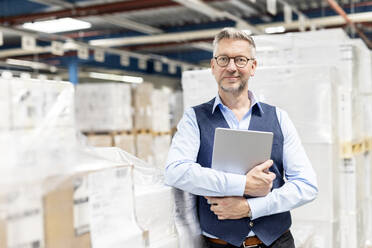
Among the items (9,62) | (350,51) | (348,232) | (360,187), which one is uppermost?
(9,62)

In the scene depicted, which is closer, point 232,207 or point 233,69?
point 232,207

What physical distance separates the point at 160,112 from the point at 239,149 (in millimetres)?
7273

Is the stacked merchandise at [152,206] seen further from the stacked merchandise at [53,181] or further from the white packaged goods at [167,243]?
the stacked merchandise at [53,181]

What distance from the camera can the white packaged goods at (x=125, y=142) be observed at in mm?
7980

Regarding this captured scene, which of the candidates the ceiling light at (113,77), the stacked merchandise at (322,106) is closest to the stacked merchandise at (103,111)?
the stacked merchandise at (322,106)

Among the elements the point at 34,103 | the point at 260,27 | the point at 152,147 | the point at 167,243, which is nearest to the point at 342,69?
the point at 167,243

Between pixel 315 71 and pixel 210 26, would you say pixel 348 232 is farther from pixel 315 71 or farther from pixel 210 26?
pixel 210 26

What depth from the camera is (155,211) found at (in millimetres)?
2197

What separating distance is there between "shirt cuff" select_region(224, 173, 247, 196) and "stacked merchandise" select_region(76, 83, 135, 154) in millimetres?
5782

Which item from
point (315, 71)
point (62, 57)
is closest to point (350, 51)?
point (315, 71)

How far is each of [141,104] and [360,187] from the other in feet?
15.6

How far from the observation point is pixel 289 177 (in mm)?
2494

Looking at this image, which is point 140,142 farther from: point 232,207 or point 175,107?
point 232,207

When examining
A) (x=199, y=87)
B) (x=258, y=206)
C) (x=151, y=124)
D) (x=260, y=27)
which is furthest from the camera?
(x=260, y=27)
